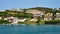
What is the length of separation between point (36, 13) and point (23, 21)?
1439 cm

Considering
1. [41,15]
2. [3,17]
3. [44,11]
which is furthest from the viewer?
[44,11]

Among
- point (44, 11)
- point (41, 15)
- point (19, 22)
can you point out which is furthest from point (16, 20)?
point (44, 11)

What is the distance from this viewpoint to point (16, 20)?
3214 inches

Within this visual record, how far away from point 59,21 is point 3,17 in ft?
65.9

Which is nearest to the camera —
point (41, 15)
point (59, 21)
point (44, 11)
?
point (59, 21)

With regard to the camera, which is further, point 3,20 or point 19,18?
point 19,18

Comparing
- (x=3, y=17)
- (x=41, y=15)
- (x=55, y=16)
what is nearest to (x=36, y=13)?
(x=41, y=15)

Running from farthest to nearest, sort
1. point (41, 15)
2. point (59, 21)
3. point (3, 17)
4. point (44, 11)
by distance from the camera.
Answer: point (44, 11) → point (41, 15) → point (3, 17) → point (59, 21)

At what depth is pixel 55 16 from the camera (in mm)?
88375

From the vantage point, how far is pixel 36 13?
3701 inches

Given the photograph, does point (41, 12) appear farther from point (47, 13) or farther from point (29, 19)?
point (29, 19)

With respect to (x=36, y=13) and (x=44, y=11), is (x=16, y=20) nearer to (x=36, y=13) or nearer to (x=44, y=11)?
(x=36, y=13)

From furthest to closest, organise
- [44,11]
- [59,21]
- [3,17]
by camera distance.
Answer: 1. [44,11]
2. [3,17]
3. [59,21]

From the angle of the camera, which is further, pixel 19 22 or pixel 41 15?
pixel 41 15
